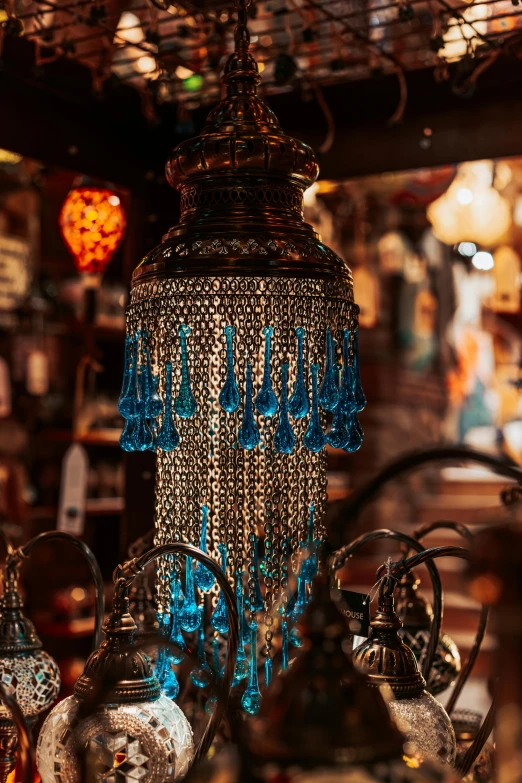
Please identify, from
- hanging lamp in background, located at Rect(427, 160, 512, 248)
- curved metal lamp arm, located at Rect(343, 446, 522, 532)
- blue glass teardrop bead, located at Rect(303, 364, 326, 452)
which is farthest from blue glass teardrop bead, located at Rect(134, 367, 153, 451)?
hanging lamp in background, located at Rect(427, 160, 512, 248)

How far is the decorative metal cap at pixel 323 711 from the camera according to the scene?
711 mm

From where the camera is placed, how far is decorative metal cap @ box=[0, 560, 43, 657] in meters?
1.32

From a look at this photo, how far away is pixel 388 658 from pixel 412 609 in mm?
409

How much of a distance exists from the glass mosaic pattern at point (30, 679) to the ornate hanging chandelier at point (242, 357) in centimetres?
18

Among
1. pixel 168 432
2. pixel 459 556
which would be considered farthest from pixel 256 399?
pixel 459 556

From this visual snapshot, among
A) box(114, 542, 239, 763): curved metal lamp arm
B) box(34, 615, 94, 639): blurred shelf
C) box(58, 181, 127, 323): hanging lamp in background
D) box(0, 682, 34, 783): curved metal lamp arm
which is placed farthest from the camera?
box(34, 615, 94, 639): blurred shelf

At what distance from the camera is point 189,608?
52.1 inches

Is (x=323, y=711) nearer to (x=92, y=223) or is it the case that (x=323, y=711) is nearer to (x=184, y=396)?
(x=184, y=396)

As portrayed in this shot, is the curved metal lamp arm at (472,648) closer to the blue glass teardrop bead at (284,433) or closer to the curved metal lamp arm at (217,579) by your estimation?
the blue glass teardrop bead at (284,433)

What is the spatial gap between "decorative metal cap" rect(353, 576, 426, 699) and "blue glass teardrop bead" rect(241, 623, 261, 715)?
0.25 meters

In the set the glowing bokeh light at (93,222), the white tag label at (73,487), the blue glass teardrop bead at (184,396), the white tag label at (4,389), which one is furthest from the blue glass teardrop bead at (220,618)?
the white tag label at (4,389)

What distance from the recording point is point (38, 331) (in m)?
4.11

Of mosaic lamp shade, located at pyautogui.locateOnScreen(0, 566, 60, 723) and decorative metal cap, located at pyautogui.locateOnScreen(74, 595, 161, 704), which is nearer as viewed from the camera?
decorative metal cap, located at pyautogui.locateOnScreen(74, 595, 161, 704)

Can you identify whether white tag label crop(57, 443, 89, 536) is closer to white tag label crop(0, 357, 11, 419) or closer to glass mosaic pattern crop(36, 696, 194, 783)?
white tag label crop(0, 357, 11, 419)
